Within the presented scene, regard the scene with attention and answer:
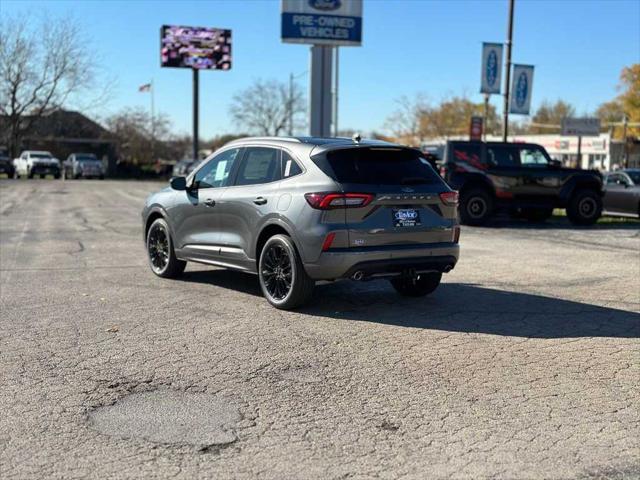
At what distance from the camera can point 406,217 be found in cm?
701

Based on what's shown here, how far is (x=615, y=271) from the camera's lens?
400 inches

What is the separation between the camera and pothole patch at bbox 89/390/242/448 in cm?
404

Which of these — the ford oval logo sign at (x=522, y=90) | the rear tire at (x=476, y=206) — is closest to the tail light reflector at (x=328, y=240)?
the rear tire at (x=476, y=206)

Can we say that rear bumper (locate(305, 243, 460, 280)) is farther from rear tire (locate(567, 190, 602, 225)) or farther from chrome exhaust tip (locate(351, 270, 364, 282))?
rear tire (locate(567, 190, 602, 225))

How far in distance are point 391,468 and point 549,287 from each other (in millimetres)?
5702

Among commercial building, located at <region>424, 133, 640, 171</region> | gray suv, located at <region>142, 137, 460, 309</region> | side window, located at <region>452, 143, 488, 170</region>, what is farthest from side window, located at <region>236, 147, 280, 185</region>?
commercial building, located at <region>424, 133, 640, 171</region>

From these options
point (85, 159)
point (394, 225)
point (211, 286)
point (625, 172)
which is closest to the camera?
point (394, 225)

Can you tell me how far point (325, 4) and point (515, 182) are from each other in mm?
16763

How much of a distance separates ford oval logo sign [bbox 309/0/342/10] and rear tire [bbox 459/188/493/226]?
16.3 m

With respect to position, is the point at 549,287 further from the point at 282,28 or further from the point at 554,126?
the point at 554,126

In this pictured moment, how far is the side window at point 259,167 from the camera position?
24.8 ft

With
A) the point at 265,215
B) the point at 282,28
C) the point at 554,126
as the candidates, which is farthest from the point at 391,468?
the point at 554,126

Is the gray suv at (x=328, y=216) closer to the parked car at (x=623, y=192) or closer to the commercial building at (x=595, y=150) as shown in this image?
the parked car at (x=623, y=192)

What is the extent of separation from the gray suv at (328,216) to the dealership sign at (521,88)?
17.9 meters
